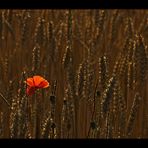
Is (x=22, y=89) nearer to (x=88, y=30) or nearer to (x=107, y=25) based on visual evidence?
(x=88, y=30)

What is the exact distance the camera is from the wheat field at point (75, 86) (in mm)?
1150

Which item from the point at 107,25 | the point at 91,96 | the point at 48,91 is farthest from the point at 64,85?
the point at 107,25

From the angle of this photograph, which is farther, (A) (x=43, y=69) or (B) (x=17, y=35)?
(B) (x=17, y=35)

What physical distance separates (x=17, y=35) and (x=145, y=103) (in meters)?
0.68

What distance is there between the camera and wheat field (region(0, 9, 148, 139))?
1.15 m

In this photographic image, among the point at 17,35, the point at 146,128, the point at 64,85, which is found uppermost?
the point at 17,35

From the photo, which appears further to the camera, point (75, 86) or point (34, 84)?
point (75, 86)

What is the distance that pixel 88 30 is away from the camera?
186 cm

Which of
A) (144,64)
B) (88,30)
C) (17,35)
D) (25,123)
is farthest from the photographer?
(17,35)

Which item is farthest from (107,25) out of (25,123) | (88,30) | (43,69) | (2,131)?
(25,123)

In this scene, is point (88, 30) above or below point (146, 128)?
above

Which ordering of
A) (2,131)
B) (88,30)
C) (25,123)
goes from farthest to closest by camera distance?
(88,30)
(2,131)
(25,123)

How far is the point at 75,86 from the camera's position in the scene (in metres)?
1.33

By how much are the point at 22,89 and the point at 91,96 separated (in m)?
0.23
